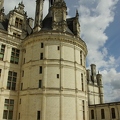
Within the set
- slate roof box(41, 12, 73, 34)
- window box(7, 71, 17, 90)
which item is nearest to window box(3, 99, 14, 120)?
window box(7, 71, 17, 90)

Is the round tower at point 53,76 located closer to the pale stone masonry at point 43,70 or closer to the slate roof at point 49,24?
the pale stone masonry at point 43,70

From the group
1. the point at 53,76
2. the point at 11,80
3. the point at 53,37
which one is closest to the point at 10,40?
the point at 11,80

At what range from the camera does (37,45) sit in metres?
26.2

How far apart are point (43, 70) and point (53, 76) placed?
183cm

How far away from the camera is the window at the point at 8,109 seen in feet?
78.9

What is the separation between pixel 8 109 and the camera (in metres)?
24.5

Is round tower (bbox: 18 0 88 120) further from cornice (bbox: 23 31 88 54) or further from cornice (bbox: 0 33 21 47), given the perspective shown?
cornice (bbox: 0 33 21 47)

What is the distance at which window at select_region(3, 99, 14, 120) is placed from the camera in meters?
24.0

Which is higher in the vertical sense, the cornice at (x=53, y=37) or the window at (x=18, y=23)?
the window at (x=18, y=23)

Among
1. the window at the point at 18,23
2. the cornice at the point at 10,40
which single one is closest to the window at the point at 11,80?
the cornice at the point at 10,40

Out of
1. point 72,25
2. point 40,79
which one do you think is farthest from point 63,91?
point 72,25

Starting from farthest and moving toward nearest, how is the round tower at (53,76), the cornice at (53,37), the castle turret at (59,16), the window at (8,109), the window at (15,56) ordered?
the castle turret at (59,16), the window at (15,56), the cornice at (53,37), the window at (8,109), the round tower at (53,76)

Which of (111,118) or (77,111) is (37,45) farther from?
(111,118)

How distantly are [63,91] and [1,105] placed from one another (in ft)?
31.6
